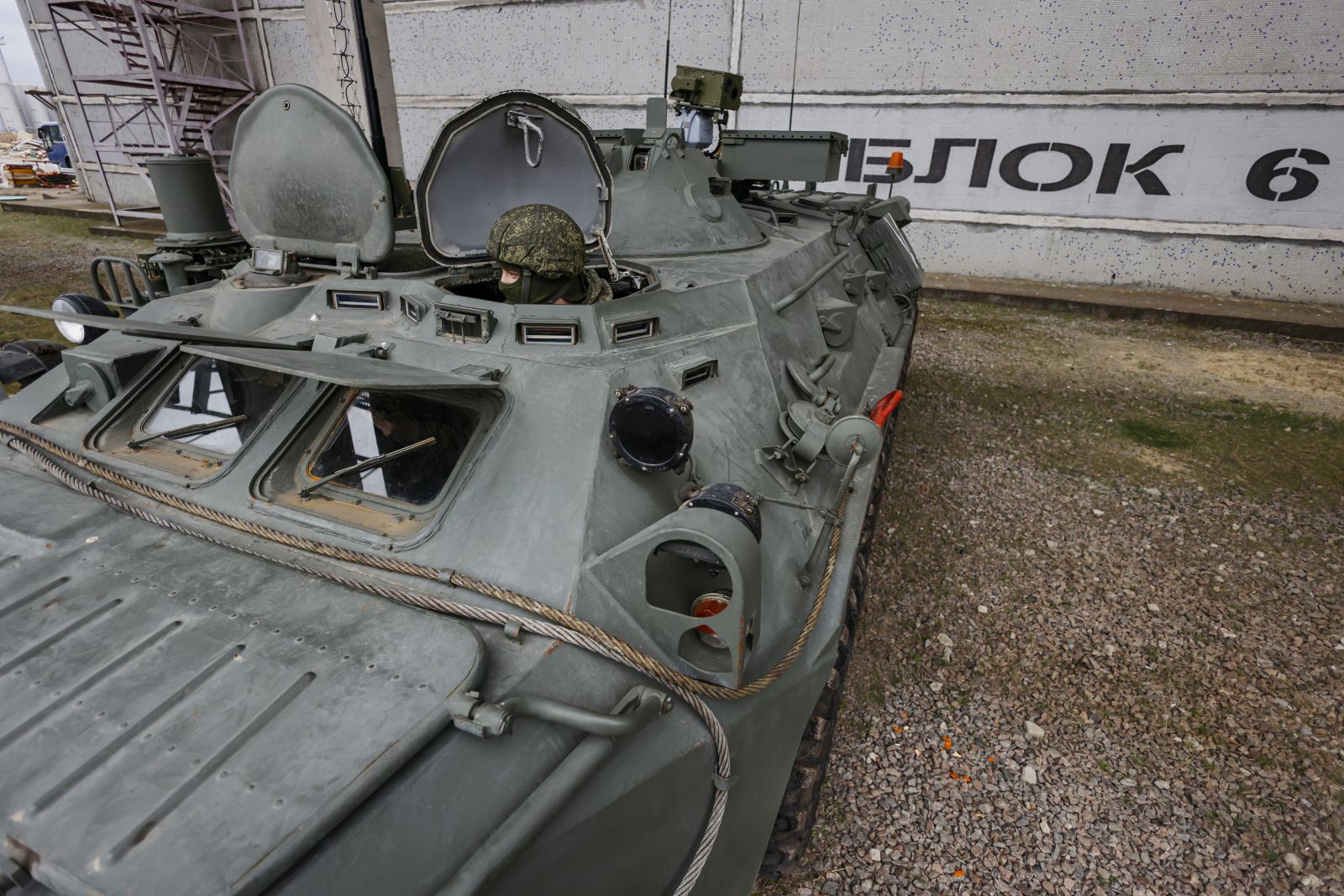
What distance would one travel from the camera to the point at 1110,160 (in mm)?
11320

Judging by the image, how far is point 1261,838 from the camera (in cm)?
319

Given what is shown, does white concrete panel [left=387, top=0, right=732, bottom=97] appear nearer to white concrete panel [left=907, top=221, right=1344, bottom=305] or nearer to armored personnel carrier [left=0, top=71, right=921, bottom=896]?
white concrete panel [left=907, top=221, right=1344, bottom=305]

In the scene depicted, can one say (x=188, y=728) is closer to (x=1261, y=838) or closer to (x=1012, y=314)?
(x=1261, y=838)

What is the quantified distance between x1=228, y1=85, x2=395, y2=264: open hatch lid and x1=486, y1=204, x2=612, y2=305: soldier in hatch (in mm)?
734

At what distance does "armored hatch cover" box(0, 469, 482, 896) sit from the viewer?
59.9 inches

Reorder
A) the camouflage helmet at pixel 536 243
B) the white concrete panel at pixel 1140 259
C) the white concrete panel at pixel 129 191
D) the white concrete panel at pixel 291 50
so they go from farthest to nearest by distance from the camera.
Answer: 1. the white concrete panel at pixel 129 191
2. the white concrete panel at pixel 291 50
3. the white concrete panel at pixel 1140 259
4. the camouflage helmet at pixel 536 243

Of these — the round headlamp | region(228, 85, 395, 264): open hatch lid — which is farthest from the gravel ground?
region(228, 85, 395, 264): open hatch lid

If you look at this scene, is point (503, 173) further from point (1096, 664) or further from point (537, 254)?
point (1096, 664)

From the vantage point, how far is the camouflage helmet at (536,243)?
3.01m

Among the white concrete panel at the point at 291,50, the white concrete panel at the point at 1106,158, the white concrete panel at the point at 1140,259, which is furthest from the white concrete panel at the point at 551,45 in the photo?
the white concrete panel at the point at 1140,259

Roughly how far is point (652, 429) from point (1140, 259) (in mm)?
12298

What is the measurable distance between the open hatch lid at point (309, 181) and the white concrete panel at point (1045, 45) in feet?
30.9

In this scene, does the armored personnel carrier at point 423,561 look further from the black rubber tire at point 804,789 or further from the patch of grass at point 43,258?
the patch of grass at point 43,258

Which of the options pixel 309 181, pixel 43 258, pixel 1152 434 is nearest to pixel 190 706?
pixel 309 181
